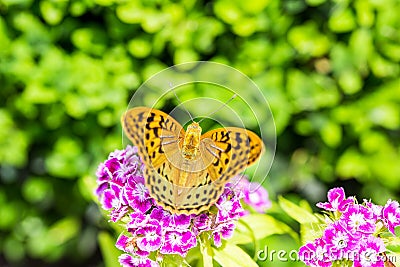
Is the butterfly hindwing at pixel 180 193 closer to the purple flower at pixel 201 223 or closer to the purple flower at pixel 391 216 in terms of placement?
the purple flower at pixel 201 223

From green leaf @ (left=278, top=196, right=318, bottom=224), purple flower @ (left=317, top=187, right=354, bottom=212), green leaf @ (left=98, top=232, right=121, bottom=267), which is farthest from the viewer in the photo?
green leaf @ (left=98, top=232, right=121, bottom=267)

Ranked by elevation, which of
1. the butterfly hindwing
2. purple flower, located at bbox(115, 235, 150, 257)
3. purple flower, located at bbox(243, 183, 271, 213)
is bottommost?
purple flower, located at bbox(243, 183, 271, 213)

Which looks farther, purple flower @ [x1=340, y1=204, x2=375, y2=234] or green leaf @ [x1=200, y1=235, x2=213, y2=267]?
green leaf @ [x1=200, y1=235, x2=213, y2=267]

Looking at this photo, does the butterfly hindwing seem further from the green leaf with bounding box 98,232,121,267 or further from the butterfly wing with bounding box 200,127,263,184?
the green leaf with bounding box 98,232,121,267

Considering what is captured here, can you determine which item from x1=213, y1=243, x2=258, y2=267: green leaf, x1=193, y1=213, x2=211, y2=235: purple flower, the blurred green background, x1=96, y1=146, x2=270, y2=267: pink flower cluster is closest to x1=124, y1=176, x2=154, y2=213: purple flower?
x1=96, y1=146, x2=270, y2=267: pink flower cluster

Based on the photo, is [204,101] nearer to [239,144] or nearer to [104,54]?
[104,54]

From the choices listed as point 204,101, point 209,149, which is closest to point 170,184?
point 209,149

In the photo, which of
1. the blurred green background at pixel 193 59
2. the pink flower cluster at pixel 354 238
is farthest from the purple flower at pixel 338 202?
the blurred green background at pixel 193 59

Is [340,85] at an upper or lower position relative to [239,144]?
lower
